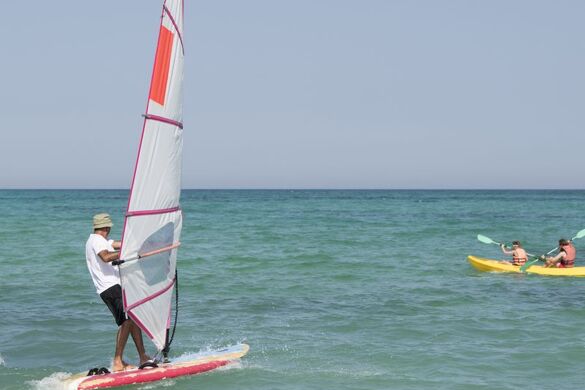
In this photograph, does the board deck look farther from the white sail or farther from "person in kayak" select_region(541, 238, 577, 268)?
"person in kayak" select_region(541, 238, 577, 268)

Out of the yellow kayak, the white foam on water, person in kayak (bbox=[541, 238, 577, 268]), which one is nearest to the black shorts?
the white foam on water

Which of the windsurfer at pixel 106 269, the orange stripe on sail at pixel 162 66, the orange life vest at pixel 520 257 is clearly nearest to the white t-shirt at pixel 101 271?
the windsurfer at pixel 106 269

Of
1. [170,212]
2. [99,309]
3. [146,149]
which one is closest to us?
[146,149]

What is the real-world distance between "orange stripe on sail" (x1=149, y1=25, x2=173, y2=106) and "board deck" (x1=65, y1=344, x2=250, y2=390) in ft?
9.85

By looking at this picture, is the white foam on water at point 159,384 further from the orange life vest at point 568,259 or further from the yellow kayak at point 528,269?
the orange life vest at point 568,259

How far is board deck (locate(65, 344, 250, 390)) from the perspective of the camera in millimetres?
8234

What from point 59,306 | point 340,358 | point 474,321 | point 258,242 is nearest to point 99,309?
point 59,306

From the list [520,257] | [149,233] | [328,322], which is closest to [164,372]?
[149,233]

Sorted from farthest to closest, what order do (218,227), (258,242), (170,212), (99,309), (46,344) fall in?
(218,227)
(258,242)
(99,309)
(46,344)
(170,212)

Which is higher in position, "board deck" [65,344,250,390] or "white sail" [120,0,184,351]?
"white sail" [120,0,184,351]

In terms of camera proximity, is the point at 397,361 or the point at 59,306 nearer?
the point at 397,361

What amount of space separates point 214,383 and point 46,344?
3.35m

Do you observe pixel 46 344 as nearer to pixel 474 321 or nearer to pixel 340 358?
pixel 340 358

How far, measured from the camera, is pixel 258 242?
96.0 feet
